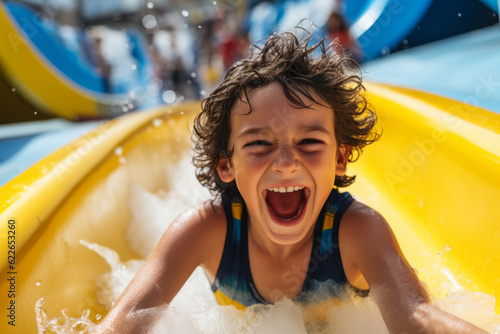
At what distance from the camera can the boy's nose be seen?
105 cm

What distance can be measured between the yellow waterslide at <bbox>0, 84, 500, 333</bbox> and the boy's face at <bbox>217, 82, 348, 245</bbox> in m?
0.42

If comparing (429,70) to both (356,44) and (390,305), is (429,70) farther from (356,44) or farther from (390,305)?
(390,305)

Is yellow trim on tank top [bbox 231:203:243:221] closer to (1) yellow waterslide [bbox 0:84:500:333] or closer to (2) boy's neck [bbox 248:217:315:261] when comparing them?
(2) boy's neck [bbox 248:217:315:261]

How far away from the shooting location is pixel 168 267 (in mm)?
1136

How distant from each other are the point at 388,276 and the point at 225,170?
485mm

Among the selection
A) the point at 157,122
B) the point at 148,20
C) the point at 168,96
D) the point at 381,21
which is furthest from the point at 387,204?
the point at 148,20

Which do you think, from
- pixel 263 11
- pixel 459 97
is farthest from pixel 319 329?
pixel 263 11

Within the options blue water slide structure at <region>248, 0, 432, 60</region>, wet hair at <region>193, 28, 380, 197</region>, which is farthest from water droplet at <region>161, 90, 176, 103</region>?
wet hair at <region>193, 28, 380, 197</region>

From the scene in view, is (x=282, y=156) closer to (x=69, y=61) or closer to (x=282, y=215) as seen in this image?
(x=282, y=215)

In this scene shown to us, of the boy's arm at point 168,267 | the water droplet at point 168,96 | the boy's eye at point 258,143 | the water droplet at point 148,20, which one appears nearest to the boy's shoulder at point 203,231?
the boy's arm at point 168,267

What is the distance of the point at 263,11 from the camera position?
8.20 metres

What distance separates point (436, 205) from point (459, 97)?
50 cm

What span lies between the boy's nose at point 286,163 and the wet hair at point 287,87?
113 millimetres

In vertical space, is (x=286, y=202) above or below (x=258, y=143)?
below
